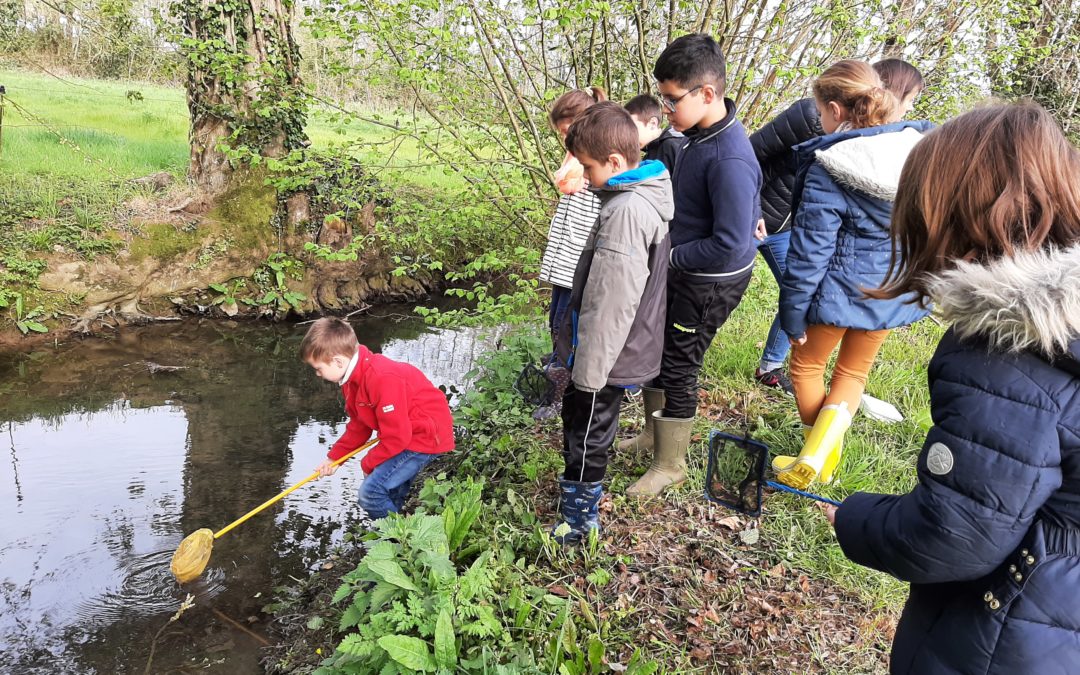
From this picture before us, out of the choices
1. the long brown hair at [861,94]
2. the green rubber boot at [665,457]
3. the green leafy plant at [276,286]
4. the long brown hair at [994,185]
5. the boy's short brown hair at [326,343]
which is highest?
the long brown hair at [861,94]

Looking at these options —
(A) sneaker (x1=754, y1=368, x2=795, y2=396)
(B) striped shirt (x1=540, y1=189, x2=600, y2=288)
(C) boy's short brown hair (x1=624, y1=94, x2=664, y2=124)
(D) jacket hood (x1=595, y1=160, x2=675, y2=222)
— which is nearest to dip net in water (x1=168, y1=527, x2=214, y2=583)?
(B) striped shirt (x1=540, y1=189, x2=600, y2=288)

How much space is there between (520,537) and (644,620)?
732 millimetres

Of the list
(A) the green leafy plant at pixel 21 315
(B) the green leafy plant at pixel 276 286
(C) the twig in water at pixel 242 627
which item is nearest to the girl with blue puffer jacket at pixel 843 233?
(C) the twig in water at pixel 242 627

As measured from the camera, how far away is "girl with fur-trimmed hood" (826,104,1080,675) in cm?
119

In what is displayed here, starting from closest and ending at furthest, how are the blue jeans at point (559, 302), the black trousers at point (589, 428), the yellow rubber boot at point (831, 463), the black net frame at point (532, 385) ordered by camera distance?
the black trousers at point (589, 428)
the yellow rubber boot at point (831, 463)
the blue jeans at point (559, 302)
the black net frame at point (532, 385)

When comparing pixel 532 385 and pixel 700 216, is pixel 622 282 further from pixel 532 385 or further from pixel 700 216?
pixel 532 385

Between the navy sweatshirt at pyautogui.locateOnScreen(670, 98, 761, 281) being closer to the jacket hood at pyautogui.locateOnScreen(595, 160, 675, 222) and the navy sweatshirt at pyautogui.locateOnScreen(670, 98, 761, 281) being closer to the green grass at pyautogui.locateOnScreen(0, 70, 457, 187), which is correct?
the jacket hood at pyautogui.locateOnScreen(595, 160, 675, 222)

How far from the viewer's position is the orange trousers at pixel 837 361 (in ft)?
10.1

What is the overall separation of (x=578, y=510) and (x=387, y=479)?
49.7 inches

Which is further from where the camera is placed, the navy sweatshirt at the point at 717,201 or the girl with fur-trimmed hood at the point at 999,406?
the navy sweatshirt at the point at 717,201

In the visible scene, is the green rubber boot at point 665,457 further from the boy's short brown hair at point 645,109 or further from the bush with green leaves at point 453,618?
the boy's short brown hair at point 645,109

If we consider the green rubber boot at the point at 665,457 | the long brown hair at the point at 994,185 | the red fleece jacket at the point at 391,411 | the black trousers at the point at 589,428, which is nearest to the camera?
the long brown hair at the point at 994,185

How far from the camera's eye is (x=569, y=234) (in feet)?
12.8

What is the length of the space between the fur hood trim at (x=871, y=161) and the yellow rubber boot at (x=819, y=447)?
3.30ft
